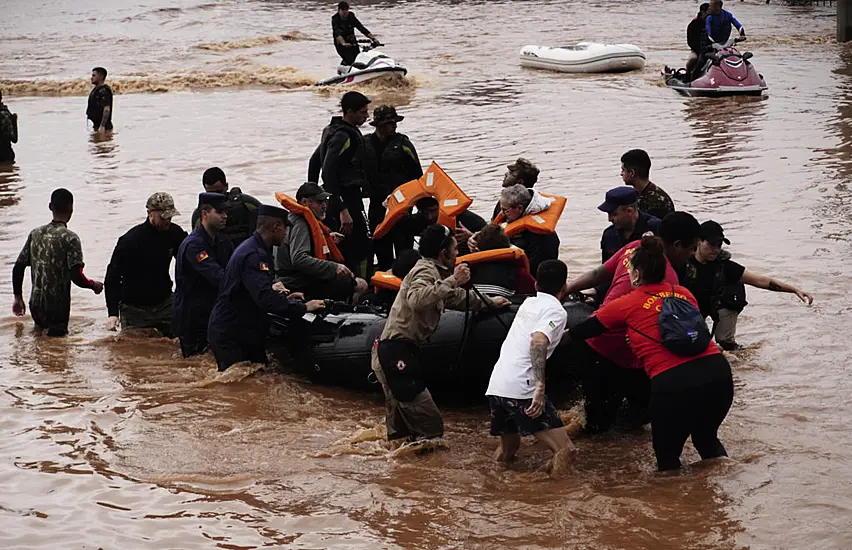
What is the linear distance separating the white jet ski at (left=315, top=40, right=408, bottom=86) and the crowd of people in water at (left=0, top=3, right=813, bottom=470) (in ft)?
48.5

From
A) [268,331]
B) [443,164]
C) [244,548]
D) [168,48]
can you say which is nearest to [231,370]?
[268,331]

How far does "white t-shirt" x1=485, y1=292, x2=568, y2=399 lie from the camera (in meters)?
6.02

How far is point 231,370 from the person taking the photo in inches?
312

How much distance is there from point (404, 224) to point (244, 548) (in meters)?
3.78

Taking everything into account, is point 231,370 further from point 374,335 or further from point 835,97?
point 835,97

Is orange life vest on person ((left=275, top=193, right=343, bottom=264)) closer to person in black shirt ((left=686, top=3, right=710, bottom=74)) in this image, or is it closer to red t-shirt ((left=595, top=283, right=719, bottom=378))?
red t-shirt ((left=595, top=283, right=719, bottom=378))

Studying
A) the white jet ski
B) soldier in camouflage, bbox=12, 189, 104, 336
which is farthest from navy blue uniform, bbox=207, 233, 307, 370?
the white jet ski

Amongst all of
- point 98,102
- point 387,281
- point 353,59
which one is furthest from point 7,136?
point 387,281

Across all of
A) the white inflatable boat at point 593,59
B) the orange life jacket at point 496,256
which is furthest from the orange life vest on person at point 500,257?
the white inflatable boat at point 593,59

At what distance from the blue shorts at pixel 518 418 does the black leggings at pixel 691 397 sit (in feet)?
1.90

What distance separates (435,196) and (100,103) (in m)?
13.1

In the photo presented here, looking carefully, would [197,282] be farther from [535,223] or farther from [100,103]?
[100,103]

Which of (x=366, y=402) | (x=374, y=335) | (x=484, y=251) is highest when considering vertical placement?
(x=484, y=251)

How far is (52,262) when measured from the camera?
29.6 feet
